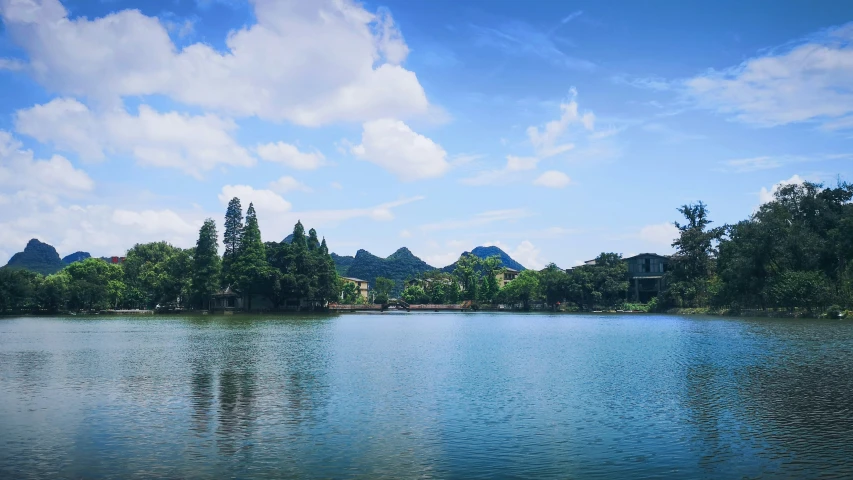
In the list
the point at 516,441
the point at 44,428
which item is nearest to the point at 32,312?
the point at 44,428

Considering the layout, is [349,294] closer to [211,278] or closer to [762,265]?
[211,278]

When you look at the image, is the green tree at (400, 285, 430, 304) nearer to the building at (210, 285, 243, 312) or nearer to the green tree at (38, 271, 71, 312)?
the building at (210, 285, 243, 312)

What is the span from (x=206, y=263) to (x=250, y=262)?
33.2ft

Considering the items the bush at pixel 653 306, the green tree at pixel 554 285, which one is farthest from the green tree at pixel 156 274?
the bush at pixel 653 306

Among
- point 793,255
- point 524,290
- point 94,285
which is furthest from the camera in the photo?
point 524,290

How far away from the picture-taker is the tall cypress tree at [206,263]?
112m

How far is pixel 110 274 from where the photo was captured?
402 ft

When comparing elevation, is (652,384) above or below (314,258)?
below

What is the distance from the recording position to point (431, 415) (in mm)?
17484

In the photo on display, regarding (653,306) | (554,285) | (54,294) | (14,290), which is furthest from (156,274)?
(653,306)

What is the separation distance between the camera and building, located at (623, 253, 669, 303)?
12100 centimetres

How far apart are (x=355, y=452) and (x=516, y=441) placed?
12.3 ft

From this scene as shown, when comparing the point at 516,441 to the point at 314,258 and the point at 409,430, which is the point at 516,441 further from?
the point at 314,258

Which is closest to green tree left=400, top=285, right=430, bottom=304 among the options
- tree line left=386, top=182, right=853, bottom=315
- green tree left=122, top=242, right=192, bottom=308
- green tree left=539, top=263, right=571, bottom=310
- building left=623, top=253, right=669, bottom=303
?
green tree left=539, top=263, right=571, bottom=310
